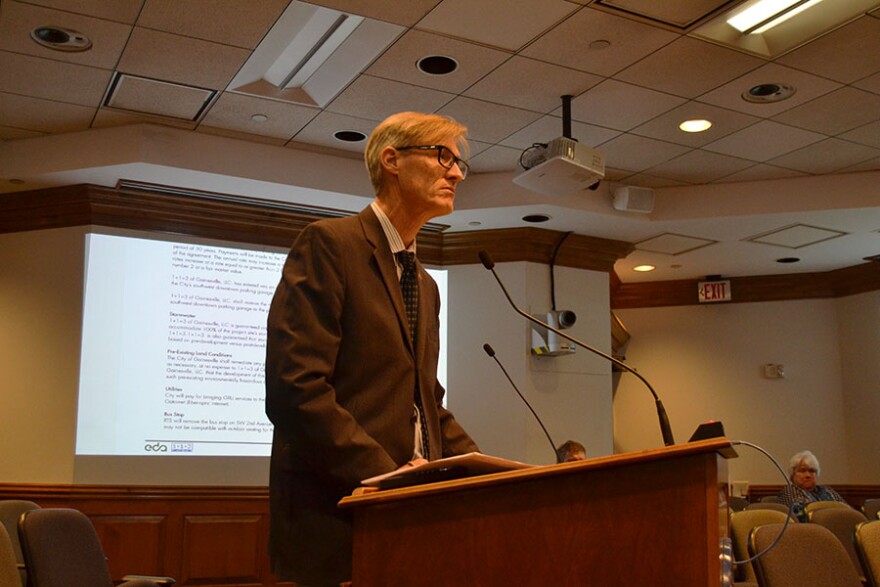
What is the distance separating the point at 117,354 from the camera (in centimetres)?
597

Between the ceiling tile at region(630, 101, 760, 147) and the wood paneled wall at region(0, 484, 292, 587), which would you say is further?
the wood paneled wall at region(0, 484, 292, 587)

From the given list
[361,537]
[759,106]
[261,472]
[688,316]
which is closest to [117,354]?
[261,472]

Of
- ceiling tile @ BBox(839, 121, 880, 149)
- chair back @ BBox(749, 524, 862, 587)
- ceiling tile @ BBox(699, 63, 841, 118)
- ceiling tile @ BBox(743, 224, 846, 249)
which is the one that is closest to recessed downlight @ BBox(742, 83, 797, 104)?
ceiling tile @ BBox(699, 63, 841, 118)

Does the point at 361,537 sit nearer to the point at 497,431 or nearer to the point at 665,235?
the point at 497,431

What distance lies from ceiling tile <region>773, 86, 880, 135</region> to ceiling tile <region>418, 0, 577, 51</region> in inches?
74.2

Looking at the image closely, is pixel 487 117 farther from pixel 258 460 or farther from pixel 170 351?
pixel 258 460

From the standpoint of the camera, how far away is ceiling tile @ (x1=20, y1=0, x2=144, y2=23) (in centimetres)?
407

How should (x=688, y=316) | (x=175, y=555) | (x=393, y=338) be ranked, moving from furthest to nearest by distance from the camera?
1. (x=688, y=316)
2. (x=175, y=555)
3. (x=393, y=338)

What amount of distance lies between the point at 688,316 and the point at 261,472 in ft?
16.0

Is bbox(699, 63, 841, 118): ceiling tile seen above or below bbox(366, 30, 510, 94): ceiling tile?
below

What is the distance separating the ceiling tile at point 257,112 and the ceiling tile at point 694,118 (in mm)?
2115

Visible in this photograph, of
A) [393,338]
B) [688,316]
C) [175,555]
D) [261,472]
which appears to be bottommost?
[175,555]

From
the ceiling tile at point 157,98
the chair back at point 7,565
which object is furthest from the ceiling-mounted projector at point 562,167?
the chair back at point 7,565

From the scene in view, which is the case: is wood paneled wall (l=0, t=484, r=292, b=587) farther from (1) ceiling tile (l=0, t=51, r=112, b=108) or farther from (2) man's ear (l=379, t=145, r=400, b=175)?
(2) man's ear (l=379, t=145, r=400, b=175)
